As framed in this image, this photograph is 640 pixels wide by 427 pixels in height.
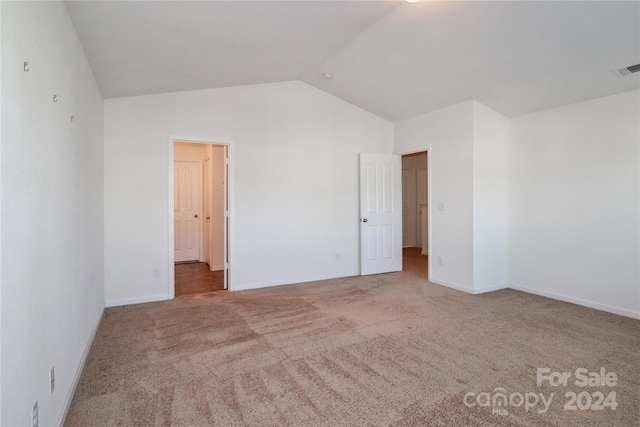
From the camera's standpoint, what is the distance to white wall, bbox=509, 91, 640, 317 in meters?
3.40

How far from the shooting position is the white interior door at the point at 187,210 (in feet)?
22.5

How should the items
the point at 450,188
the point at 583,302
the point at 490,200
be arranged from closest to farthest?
the point at 583,302
the point at 490,200
the point at 450,188

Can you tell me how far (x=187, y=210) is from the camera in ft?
22.8

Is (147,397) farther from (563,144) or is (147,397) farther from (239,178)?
(563,144)

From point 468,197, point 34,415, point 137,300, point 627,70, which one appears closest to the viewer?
point 34,415

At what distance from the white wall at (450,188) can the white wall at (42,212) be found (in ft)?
13.3

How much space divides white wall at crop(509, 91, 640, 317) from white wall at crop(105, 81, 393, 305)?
7.12 ft

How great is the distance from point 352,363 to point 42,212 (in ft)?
6.77

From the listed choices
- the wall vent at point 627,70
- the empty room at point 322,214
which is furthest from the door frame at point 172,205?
the wall vent at point 627,70

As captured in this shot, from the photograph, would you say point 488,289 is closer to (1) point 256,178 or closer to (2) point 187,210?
(1) point 256,178

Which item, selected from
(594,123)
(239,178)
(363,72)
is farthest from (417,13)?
(239,178)

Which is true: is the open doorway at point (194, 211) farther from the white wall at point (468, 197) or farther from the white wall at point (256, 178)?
the white wall at point (468, 197)

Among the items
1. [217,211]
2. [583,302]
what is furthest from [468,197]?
[217,211]

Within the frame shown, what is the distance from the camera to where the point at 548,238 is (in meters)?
4.08
